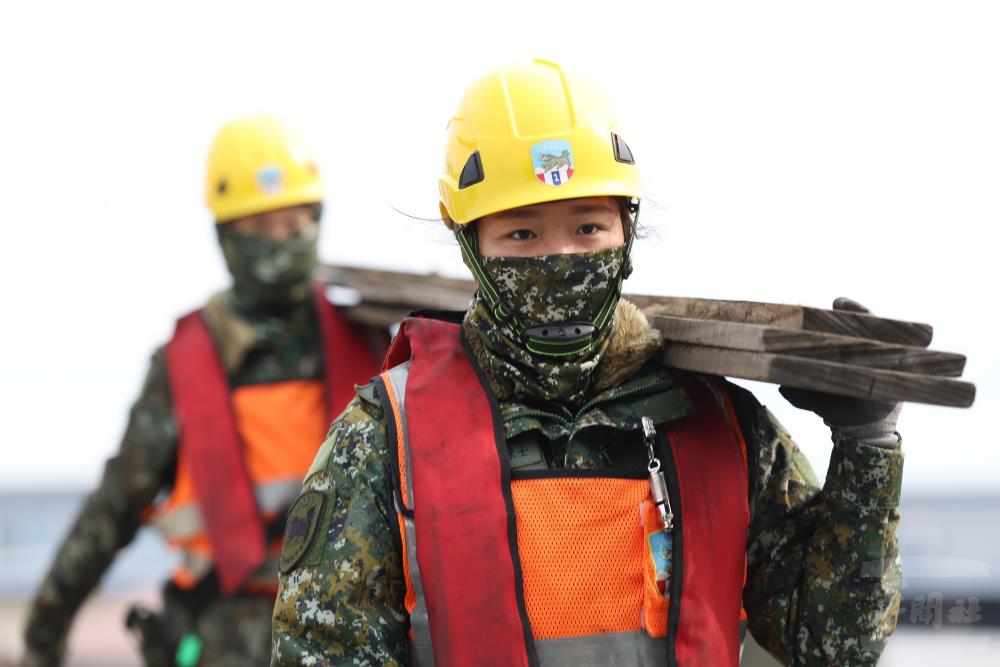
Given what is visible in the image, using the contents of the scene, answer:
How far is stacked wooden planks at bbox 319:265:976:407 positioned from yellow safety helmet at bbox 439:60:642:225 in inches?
12.9

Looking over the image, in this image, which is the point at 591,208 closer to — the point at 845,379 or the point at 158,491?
the point at 845,379

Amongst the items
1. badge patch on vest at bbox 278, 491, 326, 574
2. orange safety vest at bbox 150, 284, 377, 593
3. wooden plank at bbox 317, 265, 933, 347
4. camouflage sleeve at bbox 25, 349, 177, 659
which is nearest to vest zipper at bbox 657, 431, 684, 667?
wooden plank at bbox 317, 265, 933, 347

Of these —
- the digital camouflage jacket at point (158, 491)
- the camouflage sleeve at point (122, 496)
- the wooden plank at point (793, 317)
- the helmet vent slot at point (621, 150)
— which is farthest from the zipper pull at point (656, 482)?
the camouflage sleeve at point (122, 496)

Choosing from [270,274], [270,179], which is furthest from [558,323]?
[270,179]

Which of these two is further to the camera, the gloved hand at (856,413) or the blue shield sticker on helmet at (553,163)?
the blue shield sticker on helmet at (553,163)

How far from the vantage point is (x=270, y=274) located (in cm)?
708

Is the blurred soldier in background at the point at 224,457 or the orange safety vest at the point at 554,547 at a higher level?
the orange safety vest at the point at 554,547

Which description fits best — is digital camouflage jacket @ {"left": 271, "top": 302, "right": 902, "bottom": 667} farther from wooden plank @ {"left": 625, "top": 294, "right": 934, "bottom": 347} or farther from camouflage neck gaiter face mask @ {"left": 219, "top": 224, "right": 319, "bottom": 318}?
camouflage neck gaiter face mask @ {"left": 219, "top": 224, "right": 319, "bottom": 318}

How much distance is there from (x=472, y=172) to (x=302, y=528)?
81cm

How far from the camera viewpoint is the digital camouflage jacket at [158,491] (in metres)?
6.65

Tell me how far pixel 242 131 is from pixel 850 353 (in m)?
4.99

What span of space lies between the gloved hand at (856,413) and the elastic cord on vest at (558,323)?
0.43 m

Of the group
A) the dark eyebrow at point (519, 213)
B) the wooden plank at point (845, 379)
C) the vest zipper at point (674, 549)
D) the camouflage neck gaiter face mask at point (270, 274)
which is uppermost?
the dark eyebrow at point (519, 213)

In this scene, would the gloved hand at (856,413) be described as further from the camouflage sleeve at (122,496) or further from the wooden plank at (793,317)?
the camouflage sleeve at (122,496)
